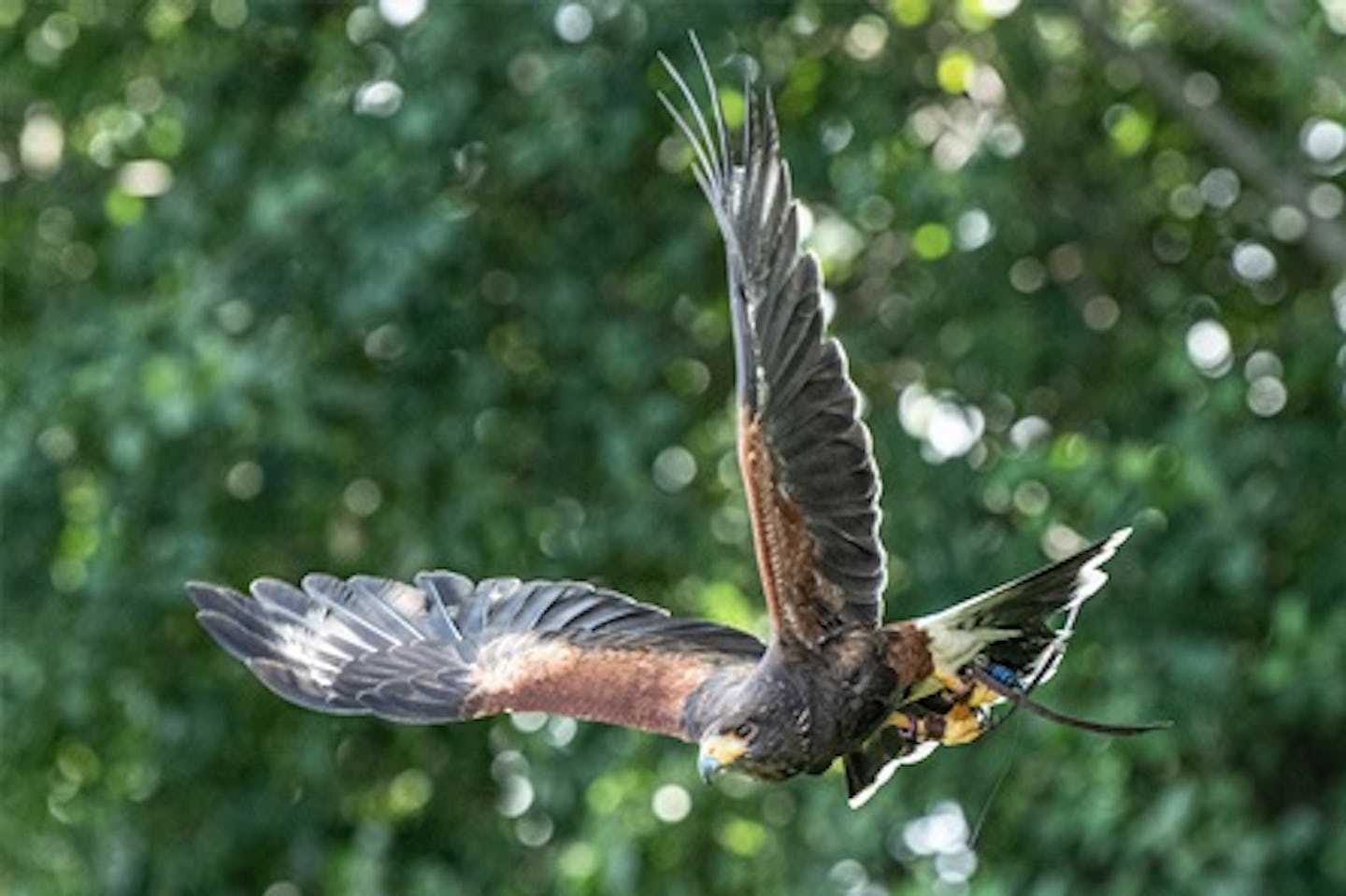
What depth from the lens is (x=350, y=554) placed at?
1143 centimetres

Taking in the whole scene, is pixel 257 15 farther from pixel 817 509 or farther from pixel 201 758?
pixel 817 509

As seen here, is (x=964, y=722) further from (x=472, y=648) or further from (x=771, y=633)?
(x=472, y=648)

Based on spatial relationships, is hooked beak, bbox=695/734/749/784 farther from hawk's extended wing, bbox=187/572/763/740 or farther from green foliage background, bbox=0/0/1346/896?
green foliage background, bbox=0/0/1346/896

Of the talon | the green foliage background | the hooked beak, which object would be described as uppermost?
the hooked beak

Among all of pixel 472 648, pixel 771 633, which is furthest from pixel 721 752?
pixel 472 648

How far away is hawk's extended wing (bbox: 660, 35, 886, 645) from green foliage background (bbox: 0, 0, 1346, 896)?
2883 millimetres

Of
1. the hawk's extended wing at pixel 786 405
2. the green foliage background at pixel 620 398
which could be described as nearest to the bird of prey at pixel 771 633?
the hawk's extended wing at pixel 786 405

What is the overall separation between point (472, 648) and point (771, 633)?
92cm

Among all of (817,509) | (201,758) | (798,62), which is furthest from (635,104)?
(817,509)

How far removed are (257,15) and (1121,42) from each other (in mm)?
2405

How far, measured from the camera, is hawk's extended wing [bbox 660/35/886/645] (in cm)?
690

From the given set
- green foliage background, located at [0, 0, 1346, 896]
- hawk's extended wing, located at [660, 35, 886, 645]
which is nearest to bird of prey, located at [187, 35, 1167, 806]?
hawk's extended wing, located at [660, 35, 886, 645]

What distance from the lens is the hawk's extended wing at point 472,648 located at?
7.48 m

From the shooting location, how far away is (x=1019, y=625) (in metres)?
7.45
